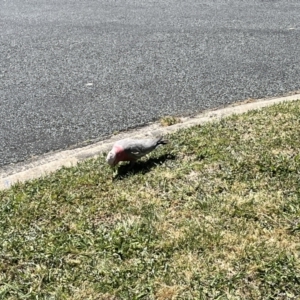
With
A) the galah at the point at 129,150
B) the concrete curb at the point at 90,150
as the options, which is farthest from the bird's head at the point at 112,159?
the concrete curb at the point at 90,150

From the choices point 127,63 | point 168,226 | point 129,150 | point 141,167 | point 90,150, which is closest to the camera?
Result: point 168,226

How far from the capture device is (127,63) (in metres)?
6.43

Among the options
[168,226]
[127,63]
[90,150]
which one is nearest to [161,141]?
[90,150]

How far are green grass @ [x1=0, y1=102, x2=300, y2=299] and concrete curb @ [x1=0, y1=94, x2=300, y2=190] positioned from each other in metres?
0.19

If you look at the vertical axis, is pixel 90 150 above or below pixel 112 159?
below

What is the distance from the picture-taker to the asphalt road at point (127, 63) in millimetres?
5012

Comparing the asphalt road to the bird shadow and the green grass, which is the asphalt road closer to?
the bird shadow

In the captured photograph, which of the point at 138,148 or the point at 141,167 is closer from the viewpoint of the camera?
the point at 138,148

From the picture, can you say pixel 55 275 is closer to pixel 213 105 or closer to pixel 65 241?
pixel 65 241

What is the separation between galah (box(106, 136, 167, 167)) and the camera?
362 cm

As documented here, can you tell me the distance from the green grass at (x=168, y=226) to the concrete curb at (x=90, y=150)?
19 centimetres

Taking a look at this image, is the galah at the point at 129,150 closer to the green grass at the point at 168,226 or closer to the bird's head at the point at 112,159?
the bird's head at the point at 112,159

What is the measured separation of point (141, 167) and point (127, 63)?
9.42 ft

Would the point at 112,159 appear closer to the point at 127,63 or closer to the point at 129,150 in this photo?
the point at 129,150
